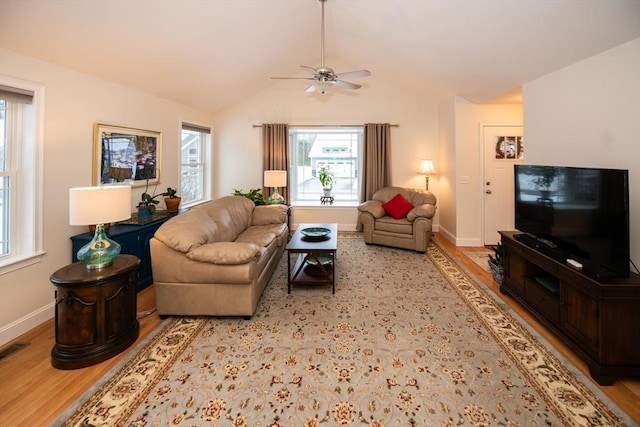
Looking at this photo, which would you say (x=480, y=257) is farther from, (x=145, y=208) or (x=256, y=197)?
(x=145, y=208)

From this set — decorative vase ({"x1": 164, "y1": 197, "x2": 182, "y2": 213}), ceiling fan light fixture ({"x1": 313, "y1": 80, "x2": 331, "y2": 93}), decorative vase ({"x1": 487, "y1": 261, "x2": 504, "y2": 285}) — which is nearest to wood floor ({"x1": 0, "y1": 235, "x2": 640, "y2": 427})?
decorative vase ({"x1": 487, "y1": 261, "x2": 504, "y2": 285})

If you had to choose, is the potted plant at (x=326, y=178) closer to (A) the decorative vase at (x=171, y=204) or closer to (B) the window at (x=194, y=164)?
(B) the window at (x=194, y=164)

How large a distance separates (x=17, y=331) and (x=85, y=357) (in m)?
0.95

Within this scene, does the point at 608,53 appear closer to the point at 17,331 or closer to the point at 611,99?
the point at 611,99

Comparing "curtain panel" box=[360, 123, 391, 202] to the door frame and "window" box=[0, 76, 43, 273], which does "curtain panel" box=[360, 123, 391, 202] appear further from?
"window" box=[0, 76, 43, 273]

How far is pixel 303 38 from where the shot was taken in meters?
4.80

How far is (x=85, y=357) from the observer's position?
2.14 m

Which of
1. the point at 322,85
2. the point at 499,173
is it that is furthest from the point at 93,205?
the point at 499,173

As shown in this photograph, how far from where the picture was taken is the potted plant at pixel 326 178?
6586mm

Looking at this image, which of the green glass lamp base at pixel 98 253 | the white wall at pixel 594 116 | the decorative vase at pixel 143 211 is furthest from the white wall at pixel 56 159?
the white wall at pixel 594 116

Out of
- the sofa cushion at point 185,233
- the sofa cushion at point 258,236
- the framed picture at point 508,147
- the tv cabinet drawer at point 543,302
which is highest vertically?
the framed picture at point 508,147

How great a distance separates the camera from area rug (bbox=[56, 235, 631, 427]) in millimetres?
1732

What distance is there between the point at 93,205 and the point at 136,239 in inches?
50.7

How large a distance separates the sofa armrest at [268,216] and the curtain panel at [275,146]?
1.30 metres
